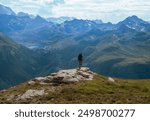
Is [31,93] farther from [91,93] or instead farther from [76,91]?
[91,93]

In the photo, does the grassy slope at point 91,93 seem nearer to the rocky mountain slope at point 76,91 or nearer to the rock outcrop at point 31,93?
the rocky mountain slope at point 76,91

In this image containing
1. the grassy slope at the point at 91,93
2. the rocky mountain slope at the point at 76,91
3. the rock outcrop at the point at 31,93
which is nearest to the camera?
the grassy slope at the point at 91,93

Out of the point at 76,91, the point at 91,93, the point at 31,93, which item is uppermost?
the point at 76,91

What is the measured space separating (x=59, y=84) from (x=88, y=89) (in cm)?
1076

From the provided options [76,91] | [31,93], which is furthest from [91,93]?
[31,93]

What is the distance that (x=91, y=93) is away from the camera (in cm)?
7781

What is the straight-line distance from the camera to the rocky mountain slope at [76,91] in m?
71.1

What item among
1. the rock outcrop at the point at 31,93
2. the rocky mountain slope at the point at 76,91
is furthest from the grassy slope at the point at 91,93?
the rock outcrop at the point at 31,93

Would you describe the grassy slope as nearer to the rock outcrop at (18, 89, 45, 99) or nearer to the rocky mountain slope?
the rocky mountain slope

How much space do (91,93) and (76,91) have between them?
3.26 metres

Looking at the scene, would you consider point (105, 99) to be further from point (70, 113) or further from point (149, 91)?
point (70, 113)

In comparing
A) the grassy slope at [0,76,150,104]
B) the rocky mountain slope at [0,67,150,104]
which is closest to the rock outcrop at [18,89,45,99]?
the rocky mountain slope at [0,67,150,104]

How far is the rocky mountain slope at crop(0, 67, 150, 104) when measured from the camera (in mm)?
71125

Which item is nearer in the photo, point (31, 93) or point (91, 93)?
point (91, 93)
